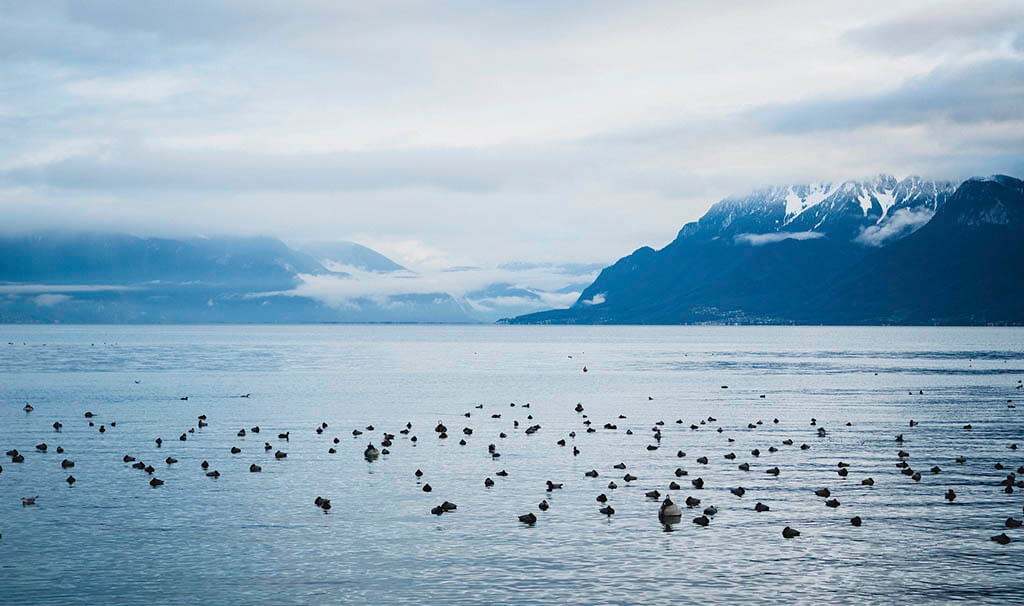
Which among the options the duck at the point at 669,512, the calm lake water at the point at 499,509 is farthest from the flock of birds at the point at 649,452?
the calm lake water at the point at 499,509

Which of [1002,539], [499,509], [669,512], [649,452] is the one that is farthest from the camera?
[649,452]

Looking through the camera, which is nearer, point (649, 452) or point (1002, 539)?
point (1002, 539)

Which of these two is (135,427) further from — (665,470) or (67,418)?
(665,470)

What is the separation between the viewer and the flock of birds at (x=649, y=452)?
38531 millimetres

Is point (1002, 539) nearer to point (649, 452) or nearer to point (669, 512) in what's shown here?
point (669, 512)

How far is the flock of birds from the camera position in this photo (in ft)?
126

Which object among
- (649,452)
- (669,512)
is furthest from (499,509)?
(649,452)

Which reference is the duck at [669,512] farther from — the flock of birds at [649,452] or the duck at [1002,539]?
the duck at [1002,539]

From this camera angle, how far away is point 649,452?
56.6 m

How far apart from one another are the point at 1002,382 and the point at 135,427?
98.6 metres

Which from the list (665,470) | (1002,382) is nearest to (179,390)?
(665,470)

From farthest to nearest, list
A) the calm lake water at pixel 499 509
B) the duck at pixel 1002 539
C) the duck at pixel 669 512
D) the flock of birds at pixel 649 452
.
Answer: the flock of birds at pixel 649 452 → the duck at pixel 669 512 → the duck at pixel 1002 539 → the calm lake water at pixel 499 509

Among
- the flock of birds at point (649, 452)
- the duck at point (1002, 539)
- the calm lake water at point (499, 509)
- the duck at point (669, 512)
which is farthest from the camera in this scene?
the flock of birds at point (649, 452)

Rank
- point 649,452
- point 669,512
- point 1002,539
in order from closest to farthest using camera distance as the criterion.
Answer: point 1002,539 → point 669,512 → point 649,452
